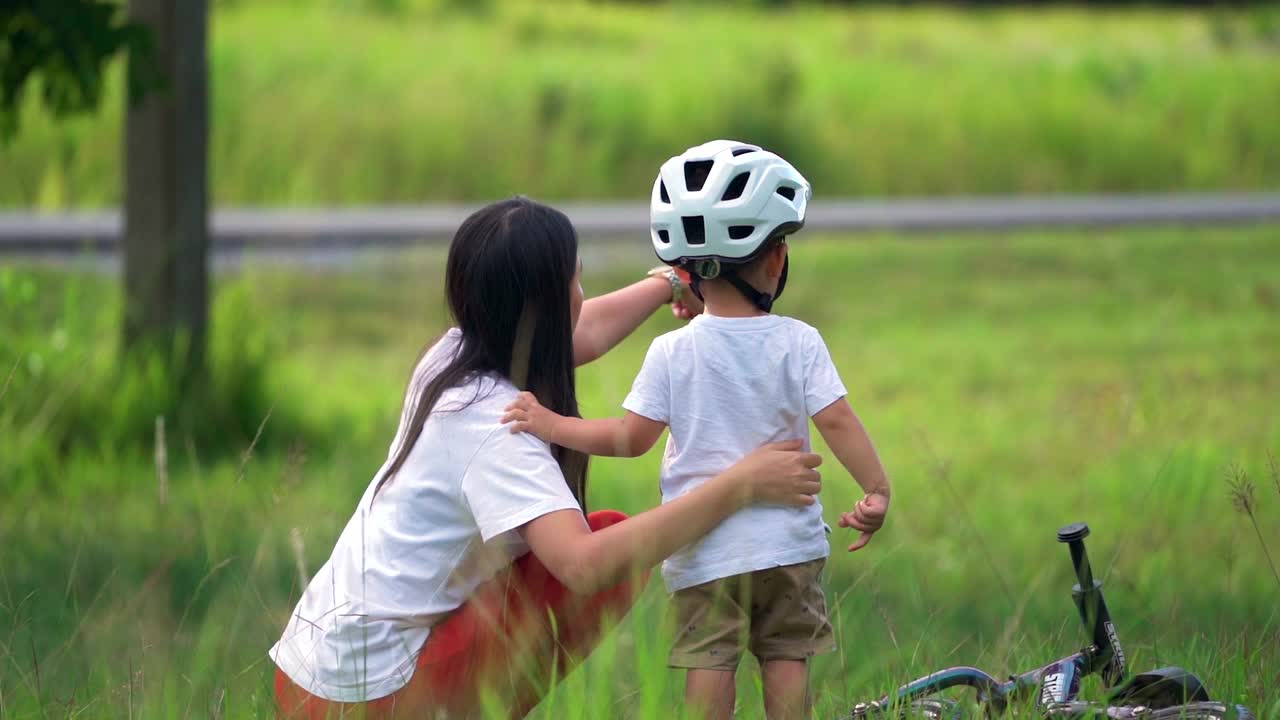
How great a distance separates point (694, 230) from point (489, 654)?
88 cm

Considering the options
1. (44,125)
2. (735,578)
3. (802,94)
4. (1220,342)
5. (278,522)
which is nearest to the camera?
(735,578)

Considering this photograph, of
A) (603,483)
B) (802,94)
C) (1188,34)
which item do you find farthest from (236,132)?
(1188,34)

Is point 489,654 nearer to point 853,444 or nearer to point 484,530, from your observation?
point 484,530

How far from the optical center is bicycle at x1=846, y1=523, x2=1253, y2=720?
279 centimetres

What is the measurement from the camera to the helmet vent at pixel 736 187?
3062mm

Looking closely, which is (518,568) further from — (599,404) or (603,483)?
(599,404)

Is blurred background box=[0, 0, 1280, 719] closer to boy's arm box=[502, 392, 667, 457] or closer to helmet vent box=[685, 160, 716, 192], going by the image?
boy's arm box=[502, 392, 667, 457]

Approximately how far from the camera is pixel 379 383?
913 centimetres

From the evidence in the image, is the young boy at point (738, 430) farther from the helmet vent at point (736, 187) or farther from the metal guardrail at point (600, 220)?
the metal guardrail at point (600, 220)

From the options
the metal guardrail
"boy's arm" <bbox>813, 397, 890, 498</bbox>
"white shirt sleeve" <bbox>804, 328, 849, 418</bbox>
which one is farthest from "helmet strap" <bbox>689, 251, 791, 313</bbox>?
the metal guardrail

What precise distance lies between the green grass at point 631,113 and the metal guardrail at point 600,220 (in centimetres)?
94

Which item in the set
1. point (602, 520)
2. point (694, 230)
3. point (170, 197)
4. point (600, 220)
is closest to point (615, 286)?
point (600, 220)

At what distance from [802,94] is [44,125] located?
897cm

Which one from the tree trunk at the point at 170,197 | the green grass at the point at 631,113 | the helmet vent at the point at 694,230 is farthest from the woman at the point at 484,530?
the green grass at the point at 631,113
